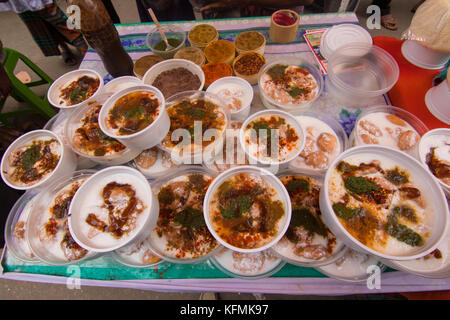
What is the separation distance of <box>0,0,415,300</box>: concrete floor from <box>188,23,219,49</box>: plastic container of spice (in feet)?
9.21

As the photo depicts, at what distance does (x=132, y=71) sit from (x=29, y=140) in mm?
1246

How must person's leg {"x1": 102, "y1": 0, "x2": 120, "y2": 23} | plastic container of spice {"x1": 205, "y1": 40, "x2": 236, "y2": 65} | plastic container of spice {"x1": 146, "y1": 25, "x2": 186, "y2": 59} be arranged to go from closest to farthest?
plastic container of spice {"x1": 205, "y1": 40, "x2": 236, "y2": 65}, plastic container of spice {"x1": 146, "y1": 25, "x2": 186, "y2": 59}, person's leg {"x1": 102, "y1": 0, "x2": 120, "y2": 23}

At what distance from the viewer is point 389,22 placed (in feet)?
16.4

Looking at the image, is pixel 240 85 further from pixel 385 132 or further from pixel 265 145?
pixel 385 132

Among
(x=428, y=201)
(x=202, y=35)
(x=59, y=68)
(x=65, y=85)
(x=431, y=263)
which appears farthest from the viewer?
(x=59, y=68)

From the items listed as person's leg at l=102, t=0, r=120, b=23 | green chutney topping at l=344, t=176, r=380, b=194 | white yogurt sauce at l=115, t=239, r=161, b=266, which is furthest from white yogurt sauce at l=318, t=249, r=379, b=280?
person's leg at l=102, t=0, r=120, b=23

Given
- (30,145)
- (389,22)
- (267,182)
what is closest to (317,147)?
(267,182)

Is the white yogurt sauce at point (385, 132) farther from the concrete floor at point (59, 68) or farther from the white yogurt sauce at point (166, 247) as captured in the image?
the concrete floor at point (59, 68)

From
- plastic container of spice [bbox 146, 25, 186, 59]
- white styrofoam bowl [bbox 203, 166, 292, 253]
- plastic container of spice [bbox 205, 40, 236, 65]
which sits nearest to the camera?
white styrofoam bowl [bbox 203, 166, 292, 253]

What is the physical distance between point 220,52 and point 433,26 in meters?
1.95

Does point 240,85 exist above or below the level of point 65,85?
below

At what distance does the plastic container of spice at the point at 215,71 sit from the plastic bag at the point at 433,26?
5.82ft

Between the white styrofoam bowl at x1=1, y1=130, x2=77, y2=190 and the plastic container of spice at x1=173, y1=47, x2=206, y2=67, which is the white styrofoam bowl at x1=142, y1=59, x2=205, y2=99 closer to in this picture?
the plastic container of spice at x1=173, y1=47, x2=206, y2=67

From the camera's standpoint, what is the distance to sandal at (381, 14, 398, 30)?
4984mm
